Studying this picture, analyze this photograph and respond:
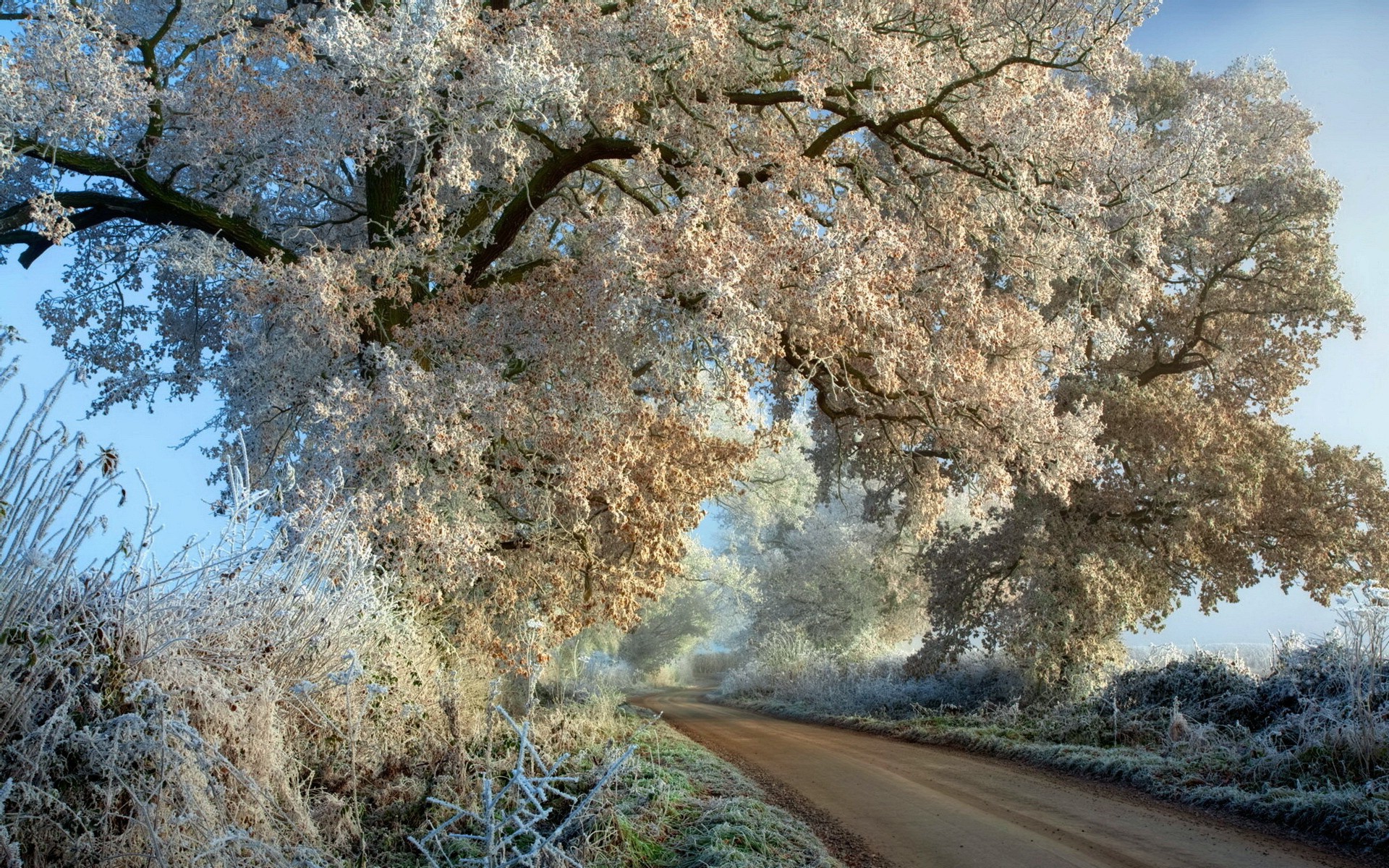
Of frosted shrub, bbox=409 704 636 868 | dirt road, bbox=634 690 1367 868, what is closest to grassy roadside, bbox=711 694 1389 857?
dirt road, bbox=634 690 1367 868

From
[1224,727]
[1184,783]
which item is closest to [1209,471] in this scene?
[1224,727]

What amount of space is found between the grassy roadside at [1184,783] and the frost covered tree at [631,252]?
10.5 ft

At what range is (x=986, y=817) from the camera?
7.42 m

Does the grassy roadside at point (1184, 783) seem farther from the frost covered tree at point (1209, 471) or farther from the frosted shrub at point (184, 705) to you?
the frosted shrub at point (184, 705)

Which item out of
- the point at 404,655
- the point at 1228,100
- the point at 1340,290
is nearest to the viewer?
the point at 404,655

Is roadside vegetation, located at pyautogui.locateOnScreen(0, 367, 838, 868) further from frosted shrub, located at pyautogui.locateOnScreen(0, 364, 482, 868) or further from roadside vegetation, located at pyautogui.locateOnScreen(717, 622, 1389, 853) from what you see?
roadside vegetation, located at pyautogui.locateOnScreen(717, 622, 1389, 853)

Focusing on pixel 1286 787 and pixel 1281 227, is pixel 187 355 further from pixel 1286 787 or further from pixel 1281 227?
pixel 1281 227

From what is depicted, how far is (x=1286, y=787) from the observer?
25.3 ft

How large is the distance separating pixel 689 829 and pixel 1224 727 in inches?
267

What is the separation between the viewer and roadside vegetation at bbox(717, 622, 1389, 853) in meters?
7.47

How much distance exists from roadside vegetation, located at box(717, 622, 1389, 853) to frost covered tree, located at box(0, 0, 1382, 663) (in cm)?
235

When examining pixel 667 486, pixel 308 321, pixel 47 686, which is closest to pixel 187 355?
pixel 308 321

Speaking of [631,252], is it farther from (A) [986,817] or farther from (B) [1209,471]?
(B) [1209,471]

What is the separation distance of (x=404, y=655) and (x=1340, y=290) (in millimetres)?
15715
